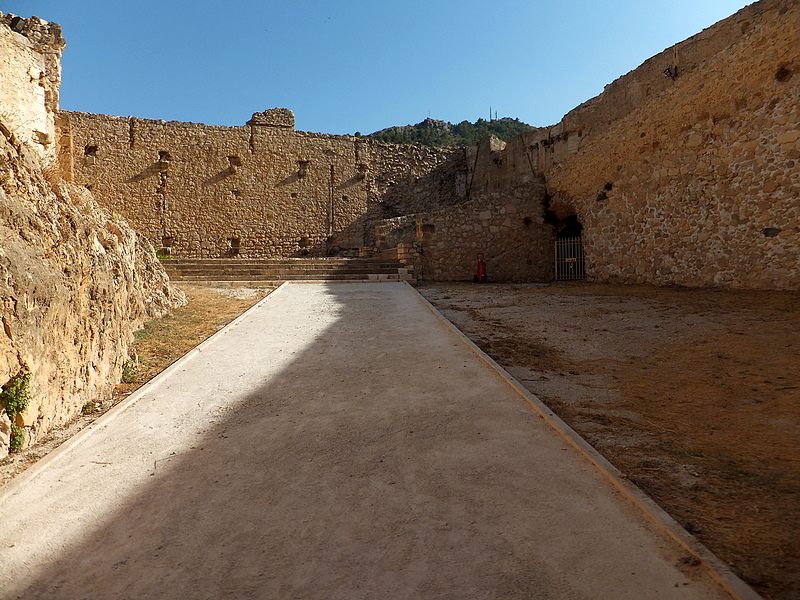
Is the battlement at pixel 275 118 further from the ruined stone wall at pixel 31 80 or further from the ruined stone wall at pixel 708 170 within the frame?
the ruined stone wall at pixel 708 170

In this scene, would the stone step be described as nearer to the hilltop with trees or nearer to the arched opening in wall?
the arched opening in wall

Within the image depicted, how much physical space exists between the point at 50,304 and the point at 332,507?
248 cm

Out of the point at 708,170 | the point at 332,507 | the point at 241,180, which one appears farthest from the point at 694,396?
the point at 241,180

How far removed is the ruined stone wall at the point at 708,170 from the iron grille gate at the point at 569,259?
5.21ft

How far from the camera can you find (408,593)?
5.18 ft

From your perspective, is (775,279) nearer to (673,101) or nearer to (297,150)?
(673,101)

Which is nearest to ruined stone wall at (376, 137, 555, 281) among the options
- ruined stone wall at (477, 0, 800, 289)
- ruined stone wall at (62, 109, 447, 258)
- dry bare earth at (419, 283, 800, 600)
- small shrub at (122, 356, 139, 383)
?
ruined stone wall at (477, 0, 800, 289)

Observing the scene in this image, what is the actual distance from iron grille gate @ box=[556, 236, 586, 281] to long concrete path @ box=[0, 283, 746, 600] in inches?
422

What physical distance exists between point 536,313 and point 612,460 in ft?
16.5

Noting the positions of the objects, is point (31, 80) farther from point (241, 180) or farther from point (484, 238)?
point (484, 238)

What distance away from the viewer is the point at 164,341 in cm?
562

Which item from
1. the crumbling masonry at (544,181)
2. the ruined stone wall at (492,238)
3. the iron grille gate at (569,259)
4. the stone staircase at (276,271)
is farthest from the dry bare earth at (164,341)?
the iron grille gate at (569,259)

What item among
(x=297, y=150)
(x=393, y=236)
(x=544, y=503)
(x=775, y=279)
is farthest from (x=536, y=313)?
(x=297, y=150)

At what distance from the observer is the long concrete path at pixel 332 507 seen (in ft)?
5.43
